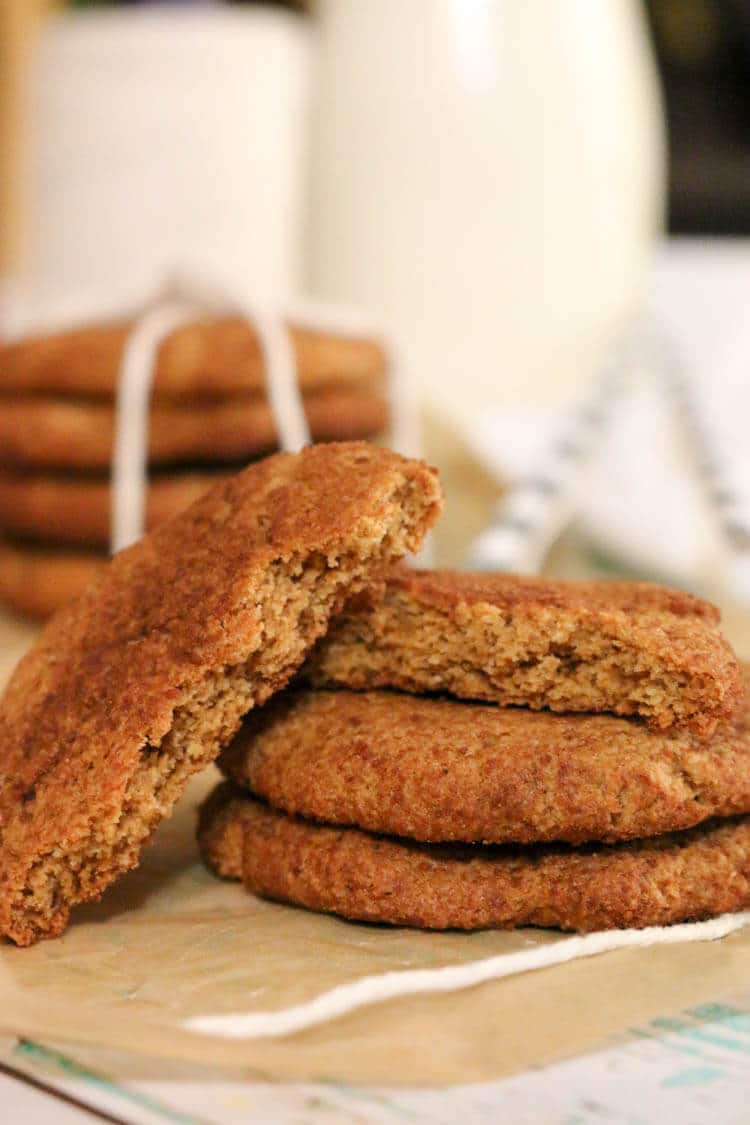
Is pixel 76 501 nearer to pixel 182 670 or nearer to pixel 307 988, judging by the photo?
pixel 182 670

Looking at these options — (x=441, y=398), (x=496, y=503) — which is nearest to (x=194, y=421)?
(x=496, y=503)

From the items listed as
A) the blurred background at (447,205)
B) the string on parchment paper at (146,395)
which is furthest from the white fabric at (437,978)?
→ the blurred background at (447,205)

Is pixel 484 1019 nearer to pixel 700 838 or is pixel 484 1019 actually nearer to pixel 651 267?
pixel 700 838

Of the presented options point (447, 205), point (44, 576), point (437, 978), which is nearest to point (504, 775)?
point (437, 978)

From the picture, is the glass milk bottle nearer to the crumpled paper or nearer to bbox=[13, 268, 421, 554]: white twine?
bbox=[13, 268, 421, 554]: white twine

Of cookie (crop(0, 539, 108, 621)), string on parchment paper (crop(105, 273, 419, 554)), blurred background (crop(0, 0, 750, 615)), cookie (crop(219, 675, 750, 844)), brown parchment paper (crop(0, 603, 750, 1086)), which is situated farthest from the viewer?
blurred background (crop(0, 0, 750, 615))

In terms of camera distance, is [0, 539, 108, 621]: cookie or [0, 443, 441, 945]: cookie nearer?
[0, 443, 441, 945]: cookie

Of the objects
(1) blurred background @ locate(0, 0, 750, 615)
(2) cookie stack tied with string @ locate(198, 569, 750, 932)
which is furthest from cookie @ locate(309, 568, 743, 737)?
(1) blurred background @ locate(0, 0, 750, 615)
